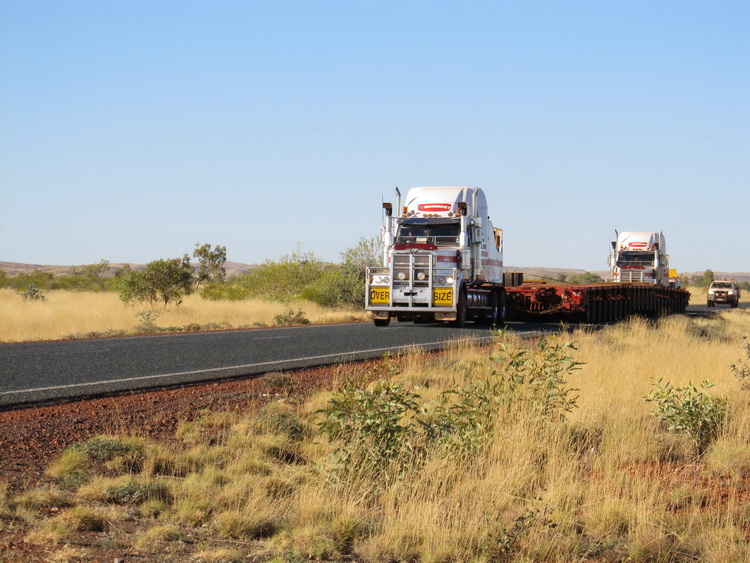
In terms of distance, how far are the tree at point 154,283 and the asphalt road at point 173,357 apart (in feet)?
42.8

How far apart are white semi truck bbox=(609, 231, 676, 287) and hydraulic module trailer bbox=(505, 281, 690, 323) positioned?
227 inches

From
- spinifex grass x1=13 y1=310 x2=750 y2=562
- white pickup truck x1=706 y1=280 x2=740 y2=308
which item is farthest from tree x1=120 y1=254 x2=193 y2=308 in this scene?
white pickup truck x1=706 y1=280 x2=740 y2=308

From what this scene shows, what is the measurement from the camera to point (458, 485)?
6.73m

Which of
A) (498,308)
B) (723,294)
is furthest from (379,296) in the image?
(723,294)

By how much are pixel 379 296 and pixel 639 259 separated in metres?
18.8

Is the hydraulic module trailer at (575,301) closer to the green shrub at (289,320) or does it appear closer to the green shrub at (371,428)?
the green shrub at (289,320)

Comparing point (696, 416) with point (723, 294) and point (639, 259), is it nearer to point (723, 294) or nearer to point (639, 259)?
point (639, 259)

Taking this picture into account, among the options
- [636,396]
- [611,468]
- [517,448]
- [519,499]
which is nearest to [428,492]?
[519,499]

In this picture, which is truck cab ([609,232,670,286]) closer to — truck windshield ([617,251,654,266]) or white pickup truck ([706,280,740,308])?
truck windshield ([617,251,654,266])

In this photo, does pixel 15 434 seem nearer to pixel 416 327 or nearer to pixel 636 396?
pixel 636 396

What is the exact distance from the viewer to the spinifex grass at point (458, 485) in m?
5.46

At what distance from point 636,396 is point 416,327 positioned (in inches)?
562

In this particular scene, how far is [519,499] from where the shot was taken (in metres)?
6.55

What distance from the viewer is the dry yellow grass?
75.6 feet
